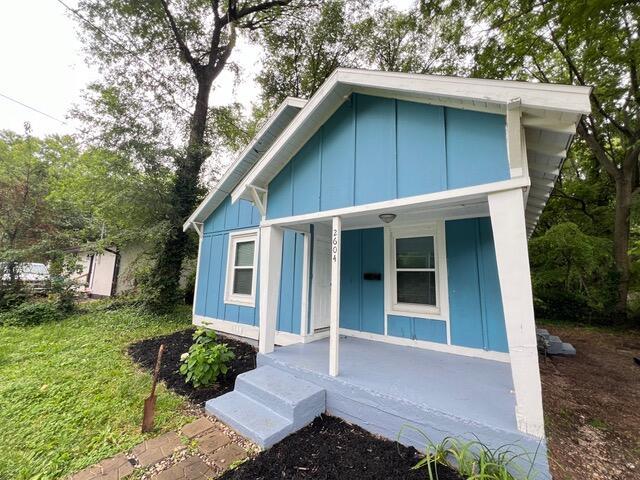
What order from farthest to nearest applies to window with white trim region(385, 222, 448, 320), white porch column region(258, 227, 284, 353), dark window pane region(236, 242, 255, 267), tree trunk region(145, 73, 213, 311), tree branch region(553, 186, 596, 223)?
tree branch region(553, 186, 596, 223) < tree trunk region(145, 73, 213, 311) < dark window pane region(236, 242, 255, 267) < window with white trim region(385, 222, 448, 320) < white porch column region(258, 227, 284, 353)

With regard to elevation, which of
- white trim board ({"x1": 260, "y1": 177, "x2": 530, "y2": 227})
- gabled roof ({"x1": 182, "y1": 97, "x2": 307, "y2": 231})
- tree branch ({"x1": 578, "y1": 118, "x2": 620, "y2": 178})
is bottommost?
white trim board ({"x1": 260, "y1": 177, "x2": 530, "y2": 227})

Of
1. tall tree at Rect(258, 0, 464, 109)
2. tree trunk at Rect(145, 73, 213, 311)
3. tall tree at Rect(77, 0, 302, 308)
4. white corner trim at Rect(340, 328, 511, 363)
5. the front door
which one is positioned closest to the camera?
white corner trim at Rect(340, 328, 511, 363)

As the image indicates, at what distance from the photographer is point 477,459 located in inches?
83.0

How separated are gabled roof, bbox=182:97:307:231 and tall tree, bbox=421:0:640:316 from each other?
7.83 metres

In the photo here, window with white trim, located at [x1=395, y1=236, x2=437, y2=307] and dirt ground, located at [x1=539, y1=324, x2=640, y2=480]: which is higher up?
window with white trim, located at [x1=395, y1=236, x2=437, y2=307]

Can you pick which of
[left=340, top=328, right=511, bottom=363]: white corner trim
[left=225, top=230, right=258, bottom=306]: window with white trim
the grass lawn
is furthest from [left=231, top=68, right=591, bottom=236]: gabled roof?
the grass lawn

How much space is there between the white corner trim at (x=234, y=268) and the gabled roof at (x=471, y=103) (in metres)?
2.03

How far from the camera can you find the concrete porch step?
8.76 feet

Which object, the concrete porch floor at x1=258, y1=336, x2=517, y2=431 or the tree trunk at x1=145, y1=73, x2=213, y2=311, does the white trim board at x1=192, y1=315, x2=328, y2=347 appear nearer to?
the concrete porch floor at x1=258, y1=336, x2=517, y2=431

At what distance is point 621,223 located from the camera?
9.32m

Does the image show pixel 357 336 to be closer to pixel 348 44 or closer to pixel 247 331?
pixel 247 331

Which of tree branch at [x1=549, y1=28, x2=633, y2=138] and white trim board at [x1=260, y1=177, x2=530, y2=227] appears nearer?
white trim board at [x1=260, y1=177, x2=530, y2=227]

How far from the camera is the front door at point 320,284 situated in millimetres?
4805

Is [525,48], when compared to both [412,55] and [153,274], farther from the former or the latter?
[153,274]
